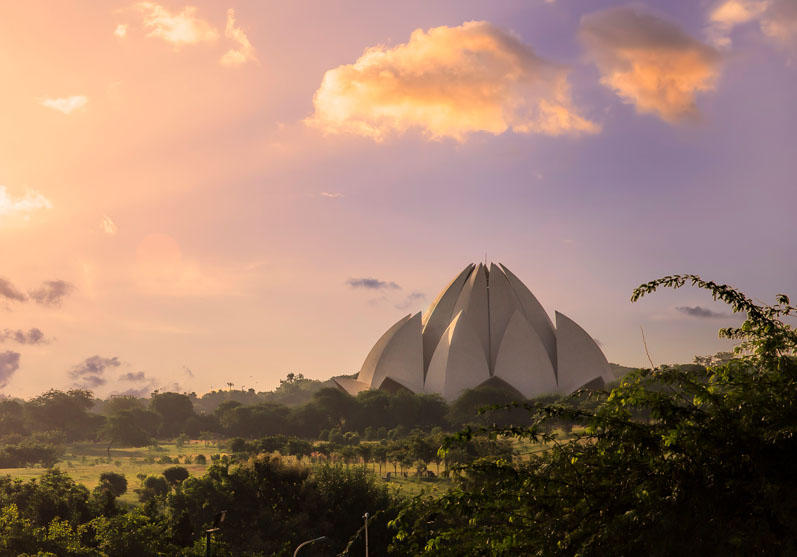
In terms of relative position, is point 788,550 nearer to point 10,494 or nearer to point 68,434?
point 10,494

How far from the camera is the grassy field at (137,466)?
40594 mm

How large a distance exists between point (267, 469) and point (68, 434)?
192 feet

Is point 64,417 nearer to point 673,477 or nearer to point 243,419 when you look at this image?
point 243,419

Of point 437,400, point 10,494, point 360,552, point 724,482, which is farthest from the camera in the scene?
point 437,400

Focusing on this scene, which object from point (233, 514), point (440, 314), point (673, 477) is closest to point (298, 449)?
point (233, 514)

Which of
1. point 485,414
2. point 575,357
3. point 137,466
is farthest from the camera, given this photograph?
point 575,357

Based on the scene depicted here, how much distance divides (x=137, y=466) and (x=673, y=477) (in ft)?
174

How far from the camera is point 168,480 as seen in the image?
142 ft

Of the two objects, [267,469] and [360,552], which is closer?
[360,552]

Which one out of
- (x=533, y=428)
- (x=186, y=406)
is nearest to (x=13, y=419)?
(x=186, y=406)

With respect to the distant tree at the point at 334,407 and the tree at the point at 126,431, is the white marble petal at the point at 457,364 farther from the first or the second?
the tree at the point at 126,431

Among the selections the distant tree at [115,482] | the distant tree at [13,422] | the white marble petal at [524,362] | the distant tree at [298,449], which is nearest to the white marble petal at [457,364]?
the white marble petal at [524,362]

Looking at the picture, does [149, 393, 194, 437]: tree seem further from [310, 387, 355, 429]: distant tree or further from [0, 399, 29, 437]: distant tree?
[310, 387, 355, 429]: distant tree

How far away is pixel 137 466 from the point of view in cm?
5381
